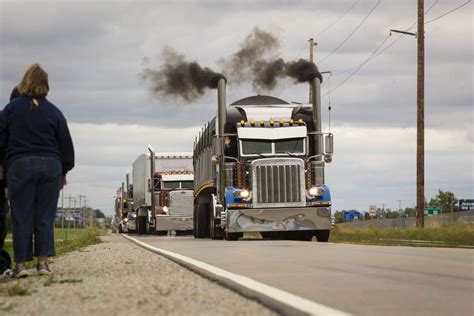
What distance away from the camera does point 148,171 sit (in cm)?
4522

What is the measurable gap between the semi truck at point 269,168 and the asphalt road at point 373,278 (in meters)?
10.6

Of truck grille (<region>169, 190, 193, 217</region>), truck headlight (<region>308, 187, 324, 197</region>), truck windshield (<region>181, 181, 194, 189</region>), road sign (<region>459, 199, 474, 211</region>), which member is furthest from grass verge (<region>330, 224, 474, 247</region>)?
road sign (<region>459, 199, 474, 211</region>)

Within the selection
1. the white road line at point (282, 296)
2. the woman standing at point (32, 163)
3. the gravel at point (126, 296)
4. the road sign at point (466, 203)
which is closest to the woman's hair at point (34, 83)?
the woman standing at point (32, 163)

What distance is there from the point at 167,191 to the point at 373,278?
33.9 m

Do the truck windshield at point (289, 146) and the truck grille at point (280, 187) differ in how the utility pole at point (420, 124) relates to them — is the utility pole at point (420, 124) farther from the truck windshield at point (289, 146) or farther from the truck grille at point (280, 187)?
the truck grille at point (280, 187)

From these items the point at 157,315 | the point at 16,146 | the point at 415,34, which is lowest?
the point at 157,315

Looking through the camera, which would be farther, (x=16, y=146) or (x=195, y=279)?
(x=16, y=146)

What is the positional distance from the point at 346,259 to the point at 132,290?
4850mm

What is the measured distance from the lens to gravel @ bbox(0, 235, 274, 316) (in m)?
6.82

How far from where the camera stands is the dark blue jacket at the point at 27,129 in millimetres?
10250

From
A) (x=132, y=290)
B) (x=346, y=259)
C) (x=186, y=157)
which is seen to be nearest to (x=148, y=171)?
(x=186, y=157)

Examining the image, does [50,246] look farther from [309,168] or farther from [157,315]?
[309,168]

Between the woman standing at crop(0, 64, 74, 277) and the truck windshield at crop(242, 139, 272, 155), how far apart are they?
15.0 metres

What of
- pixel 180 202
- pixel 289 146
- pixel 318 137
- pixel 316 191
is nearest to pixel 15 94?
pixel 316 191
